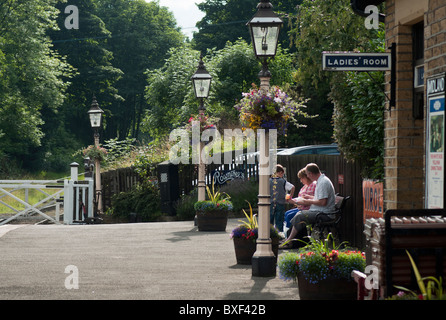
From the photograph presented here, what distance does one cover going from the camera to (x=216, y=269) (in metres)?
11.1

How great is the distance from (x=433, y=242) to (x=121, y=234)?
38.5 ft

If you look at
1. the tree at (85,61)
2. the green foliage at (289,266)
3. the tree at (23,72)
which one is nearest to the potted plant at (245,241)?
the green foliage at (289,266)

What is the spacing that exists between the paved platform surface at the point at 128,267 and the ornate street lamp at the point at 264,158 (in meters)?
0.29

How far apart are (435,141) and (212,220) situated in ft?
33.6

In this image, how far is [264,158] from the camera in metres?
10.9

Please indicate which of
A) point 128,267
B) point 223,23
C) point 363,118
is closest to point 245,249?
point 128,267

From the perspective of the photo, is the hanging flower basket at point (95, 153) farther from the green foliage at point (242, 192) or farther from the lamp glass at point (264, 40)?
the lamp glass at point (264, 40)

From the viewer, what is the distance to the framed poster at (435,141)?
742cm

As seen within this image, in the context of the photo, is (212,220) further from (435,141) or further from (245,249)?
(435,141)

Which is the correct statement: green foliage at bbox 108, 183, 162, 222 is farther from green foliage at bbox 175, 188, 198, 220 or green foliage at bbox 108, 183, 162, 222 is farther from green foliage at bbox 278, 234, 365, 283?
green foliage at bbox 278, 234, 365, 283

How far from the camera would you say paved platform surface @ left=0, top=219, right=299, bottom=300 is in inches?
350

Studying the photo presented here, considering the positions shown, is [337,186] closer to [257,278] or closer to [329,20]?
[257,278]

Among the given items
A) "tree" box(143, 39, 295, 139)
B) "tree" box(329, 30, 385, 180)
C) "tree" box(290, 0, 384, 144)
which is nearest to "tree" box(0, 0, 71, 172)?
"tree" box(143, 39, 295, 139)
